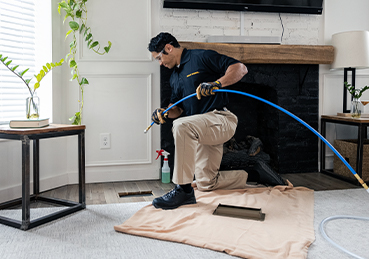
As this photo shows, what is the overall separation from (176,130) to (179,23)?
143 cm

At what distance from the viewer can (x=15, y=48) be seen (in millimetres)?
2607

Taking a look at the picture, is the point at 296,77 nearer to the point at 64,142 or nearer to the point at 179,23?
the point at 179,23

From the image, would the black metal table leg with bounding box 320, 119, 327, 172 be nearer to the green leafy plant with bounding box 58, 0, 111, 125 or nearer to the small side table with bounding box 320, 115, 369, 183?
the small side table with bounding box 320, 115, 369, 183

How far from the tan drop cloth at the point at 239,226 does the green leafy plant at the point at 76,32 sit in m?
1.30

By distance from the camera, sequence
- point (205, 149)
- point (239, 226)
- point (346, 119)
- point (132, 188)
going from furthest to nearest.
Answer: point (346, 119)
point (132, 188)
point (205, 149)
point (239, 226)

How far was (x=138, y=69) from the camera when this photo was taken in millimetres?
3066

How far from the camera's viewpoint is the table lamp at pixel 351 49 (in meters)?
3.19

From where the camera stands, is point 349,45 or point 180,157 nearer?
point 180,157

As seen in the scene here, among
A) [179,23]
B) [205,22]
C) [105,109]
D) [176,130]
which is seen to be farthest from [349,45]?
[105,109]

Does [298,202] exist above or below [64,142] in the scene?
below

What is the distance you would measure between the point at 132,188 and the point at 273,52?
6.00ft

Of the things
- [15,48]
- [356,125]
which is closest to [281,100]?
[356,125]

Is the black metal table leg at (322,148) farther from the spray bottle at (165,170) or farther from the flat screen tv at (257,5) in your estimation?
the spray bottle at (165,170)

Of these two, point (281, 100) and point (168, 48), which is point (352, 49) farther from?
point (168, 48)
